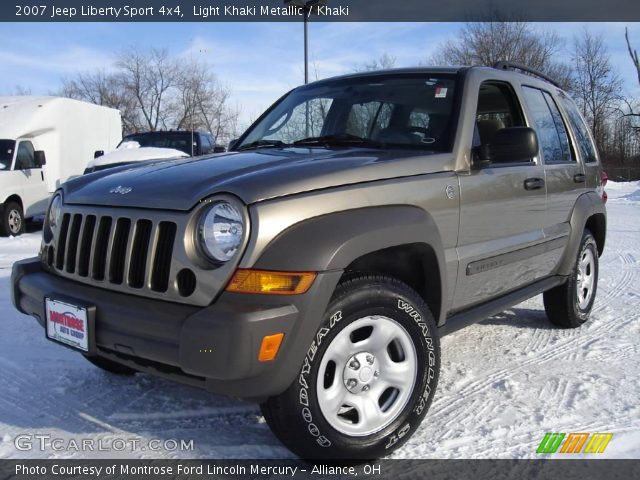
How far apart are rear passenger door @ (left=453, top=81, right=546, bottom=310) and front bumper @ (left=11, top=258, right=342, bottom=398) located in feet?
3.64

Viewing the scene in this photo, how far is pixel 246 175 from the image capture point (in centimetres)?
242

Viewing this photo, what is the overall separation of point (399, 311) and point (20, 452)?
5.92ft

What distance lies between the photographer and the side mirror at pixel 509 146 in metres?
3.05

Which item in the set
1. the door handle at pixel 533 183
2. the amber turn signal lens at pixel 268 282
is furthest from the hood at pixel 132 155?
the amber turn signal lens at pixel 268 282

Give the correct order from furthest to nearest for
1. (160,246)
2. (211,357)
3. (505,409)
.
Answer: (505,409)
(160,246)
(211,357)

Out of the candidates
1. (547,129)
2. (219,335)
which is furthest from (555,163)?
(219,335)

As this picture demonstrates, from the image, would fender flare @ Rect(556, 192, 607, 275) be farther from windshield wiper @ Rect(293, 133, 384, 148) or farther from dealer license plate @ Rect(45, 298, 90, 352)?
dealer license plate @ Rect(45, 298, 90, 352)

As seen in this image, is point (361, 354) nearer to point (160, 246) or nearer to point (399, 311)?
point (399, 311)

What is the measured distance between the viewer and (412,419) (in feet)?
8.61

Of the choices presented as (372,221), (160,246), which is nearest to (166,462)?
(160,246)

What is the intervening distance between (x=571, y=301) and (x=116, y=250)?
133 inches

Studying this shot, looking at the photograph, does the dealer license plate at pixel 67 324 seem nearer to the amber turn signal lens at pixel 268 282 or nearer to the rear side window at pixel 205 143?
the amber turn signal lens at pixel 268 282

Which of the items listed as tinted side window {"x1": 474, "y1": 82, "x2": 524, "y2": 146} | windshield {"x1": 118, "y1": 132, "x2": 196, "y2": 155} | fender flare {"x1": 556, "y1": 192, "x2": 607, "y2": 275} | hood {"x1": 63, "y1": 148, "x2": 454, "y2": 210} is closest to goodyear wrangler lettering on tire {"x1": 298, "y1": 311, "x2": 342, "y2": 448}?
hood {"x1": 63, "y1": 148, "x2": 454, "y2": 210}

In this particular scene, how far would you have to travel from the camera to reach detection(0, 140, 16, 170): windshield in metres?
10.9
